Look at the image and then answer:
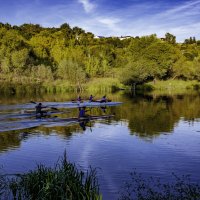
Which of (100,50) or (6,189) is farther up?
(100,50)

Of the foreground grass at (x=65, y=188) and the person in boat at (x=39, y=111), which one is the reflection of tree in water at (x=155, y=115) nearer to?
the person in boat at (x=39, y=111)

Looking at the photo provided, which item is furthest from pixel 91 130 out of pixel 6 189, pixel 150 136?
pixel 6 189

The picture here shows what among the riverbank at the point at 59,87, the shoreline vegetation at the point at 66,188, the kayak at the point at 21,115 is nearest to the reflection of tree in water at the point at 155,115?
the kayak at the point at 21,115

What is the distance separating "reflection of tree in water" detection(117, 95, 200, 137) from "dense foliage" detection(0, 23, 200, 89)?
1147 inches

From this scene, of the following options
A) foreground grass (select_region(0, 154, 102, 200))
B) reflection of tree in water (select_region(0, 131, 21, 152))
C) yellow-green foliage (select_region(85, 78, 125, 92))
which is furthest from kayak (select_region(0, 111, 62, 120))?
yellow-green foliage (select_region(85, 78, 125, 92))

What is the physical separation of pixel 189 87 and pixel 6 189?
3358 inches

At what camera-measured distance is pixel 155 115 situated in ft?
147

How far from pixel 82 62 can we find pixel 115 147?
242ft

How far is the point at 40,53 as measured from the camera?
106 meters

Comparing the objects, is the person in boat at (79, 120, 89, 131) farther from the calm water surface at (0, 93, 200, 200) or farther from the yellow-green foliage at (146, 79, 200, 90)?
the yellow-green foliage at (146, 79, 200, 90)

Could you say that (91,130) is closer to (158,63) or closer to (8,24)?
(158,63)

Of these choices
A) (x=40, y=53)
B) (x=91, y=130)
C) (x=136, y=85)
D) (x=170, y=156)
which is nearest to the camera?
(x=170, y=156)

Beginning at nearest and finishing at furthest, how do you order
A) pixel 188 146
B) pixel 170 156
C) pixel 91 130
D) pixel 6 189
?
1. pixel 6 189
2. pixel 170 156
3. pixel 188 146
4. pixel 91 130

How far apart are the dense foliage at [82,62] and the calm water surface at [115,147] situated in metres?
45.1
